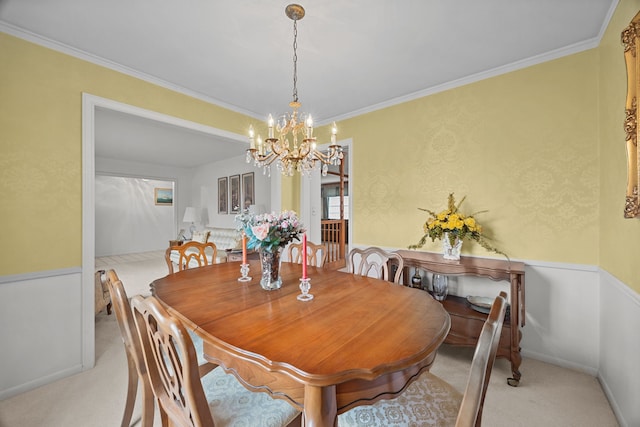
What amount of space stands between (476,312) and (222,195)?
5.82 m

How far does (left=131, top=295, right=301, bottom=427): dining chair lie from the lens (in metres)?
0.82

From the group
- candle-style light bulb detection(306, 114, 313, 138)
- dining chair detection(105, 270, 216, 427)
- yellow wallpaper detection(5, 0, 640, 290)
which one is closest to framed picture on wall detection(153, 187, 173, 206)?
yellow wallpaper detection(5, 0, 640, 290)

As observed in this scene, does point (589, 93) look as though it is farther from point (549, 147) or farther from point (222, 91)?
point (222, 91)

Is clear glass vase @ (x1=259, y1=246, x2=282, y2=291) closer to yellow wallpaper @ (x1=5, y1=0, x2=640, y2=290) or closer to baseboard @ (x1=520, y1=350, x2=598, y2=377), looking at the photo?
yellow wallpaper @ (x1=5, y1=0, x2=640, y2=290)

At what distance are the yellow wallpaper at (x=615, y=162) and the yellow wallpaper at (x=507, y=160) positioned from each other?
5.0 inches

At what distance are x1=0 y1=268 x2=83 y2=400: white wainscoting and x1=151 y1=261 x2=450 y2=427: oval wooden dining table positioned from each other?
42.7 inches

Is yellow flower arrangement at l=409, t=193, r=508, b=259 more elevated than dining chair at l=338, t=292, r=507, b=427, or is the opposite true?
yellow flower arrangement at l=409, t=193, r=508, b=259

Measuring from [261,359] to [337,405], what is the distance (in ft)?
0.91

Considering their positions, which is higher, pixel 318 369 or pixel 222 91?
pixel 222 91

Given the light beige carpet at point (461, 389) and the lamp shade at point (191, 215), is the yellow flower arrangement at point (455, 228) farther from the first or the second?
the lamp shade at point (191, 215)

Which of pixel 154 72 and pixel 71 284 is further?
pixel 154 72

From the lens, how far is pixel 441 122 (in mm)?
2803

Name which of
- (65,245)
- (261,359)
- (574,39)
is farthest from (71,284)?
(574,39)

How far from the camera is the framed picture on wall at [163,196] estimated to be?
8109 millimetres
